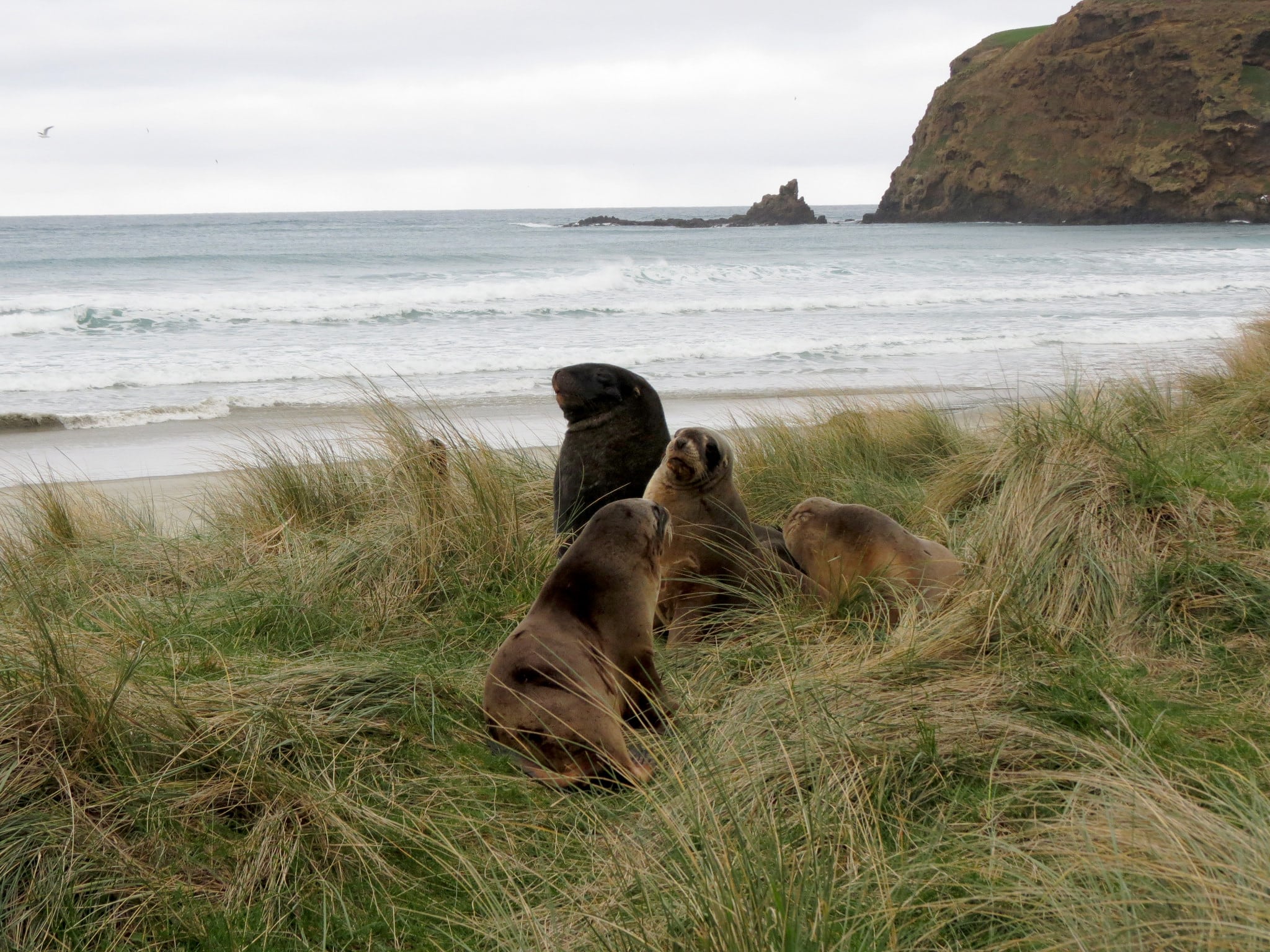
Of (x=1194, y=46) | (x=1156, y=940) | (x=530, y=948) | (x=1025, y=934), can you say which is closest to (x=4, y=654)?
(x=530, y=948)

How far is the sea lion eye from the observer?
4.48 meters

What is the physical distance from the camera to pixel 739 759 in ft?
8.75

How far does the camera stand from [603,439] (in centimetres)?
527

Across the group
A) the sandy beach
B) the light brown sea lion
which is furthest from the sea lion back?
the sandy beach

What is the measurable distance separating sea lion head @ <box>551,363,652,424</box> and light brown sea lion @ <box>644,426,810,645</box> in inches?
32.6

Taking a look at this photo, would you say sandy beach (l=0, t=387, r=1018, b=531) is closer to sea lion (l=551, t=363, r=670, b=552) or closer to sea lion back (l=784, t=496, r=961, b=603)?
sea lion (l=551, t=363, r=670, b=552)

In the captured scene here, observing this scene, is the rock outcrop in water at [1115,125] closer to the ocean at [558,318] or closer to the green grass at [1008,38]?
the green grass at [1008,38]

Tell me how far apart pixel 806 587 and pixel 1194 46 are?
7279 cm

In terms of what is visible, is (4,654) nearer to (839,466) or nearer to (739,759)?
(739,759)

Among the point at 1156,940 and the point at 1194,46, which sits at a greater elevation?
the point at 1194,46

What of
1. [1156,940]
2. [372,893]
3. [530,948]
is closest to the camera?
[1156,940]

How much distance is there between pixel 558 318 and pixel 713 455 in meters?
17.5

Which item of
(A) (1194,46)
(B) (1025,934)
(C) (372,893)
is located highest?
(A) (1194,46)

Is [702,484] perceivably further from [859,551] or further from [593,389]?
[593,389]
